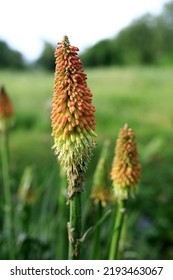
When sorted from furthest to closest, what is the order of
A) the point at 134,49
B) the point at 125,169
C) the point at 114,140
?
1. the point at 134,49
2. the point at 114,140
3. the point at 125,169

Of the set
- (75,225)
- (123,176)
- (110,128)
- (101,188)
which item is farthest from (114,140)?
(75,225)

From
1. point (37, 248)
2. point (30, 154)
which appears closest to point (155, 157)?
point (30, 154)

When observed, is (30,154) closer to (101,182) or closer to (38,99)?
(38,99)

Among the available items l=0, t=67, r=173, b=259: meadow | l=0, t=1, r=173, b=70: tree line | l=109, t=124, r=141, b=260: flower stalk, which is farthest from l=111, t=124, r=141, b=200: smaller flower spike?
l=0, t=1, r=173, b=70: tree line

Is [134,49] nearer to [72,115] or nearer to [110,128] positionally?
[110,128]

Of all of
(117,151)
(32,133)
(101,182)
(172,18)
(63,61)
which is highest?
(172,18)
